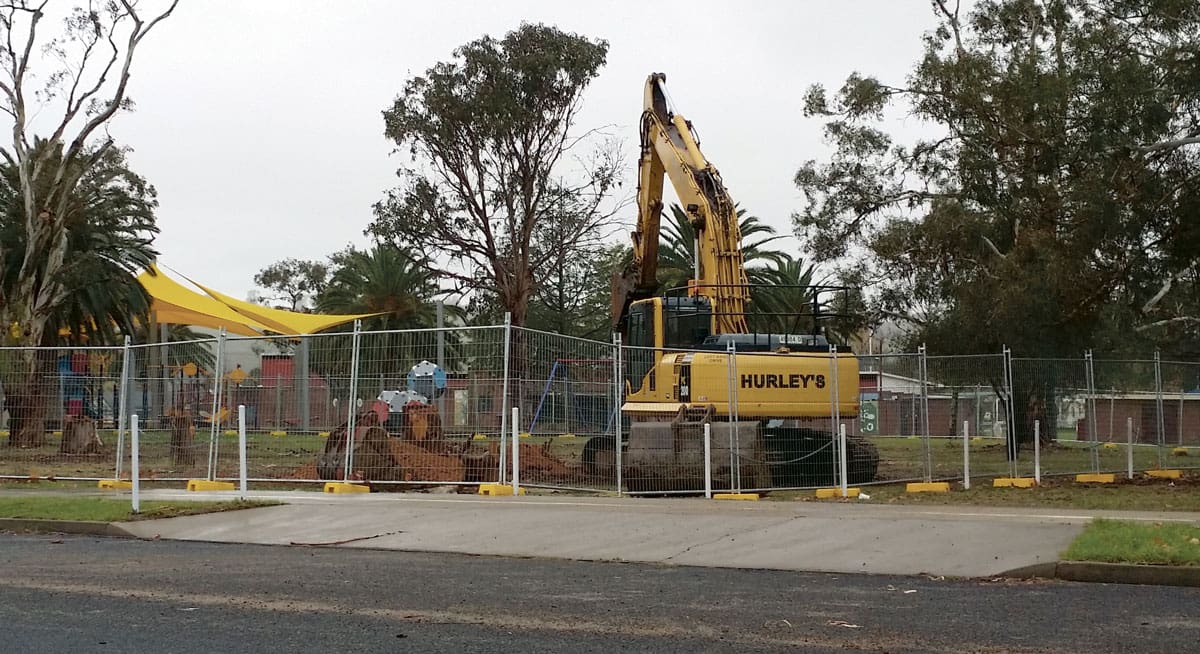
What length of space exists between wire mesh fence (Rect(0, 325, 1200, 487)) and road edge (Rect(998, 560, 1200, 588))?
676 cm

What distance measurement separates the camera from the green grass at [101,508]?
1380cm

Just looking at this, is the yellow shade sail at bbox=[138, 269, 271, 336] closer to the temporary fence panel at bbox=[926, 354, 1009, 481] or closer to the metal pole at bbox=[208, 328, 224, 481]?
the metal pole at bbox=[208, 328, 224, 481]

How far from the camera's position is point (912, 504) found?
1558 cm

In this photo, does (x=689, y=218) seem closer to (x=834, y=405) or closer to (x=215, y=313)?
(x=834, y=405)

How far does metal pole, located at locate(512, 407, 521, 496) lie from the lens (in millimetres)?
15617

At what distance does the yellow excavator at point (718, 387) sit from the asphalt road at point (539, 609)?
258 inches

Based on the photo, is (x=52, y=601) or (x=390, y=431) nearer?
(x=52, y=601)

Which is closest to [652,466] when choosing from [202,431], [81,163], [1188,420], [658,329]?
[658,329]

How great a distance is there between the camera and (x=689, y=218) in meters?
21.6

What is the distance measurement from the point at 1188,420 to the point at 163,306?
103ft

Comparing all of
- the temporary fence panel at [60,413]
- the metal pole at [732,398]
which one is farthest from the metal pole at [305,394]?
the metal pole at [732,398]

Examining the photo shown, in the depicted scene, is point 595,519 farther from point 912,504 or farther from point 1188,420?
point 1188,420

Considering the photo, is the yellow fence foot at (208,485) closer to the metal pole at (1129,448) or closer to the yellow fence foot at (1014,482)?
the yellow fence foot at (1014,482)

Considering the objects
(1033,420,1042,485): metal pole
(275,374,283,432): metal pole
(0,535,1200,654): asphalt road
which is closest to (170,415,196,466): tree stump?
(275,374,283,432): metal pole
